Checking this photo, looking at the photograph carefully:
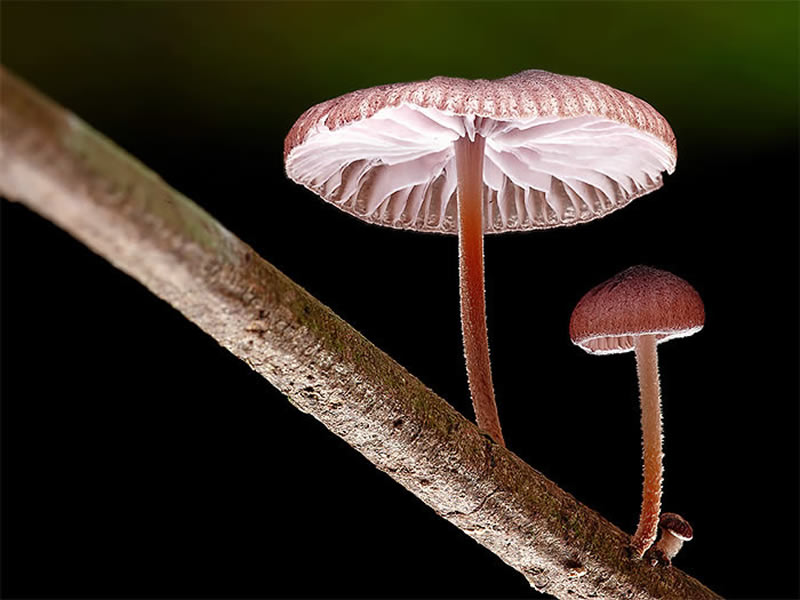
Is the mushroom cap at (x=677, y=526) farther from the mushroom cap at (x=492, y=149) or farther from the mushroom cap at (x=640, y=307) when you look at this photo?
the mushroom cap at (x=492, y=149)

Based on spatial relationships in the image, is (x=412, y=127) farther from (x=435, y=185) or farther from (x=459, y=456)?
(x=459, y=456)

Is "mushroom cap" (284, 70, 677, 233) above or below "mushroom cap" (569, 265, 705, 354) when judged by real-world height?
above

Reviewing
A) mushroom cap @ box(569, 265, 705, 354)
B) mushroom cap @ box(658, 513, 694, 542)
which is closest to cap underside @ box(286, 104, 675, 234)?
mushroom cap @ box(569, 265, 705, 354)

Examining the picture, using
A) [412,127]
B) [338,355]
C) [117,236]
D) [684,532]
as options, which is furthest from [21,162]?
[684,532]

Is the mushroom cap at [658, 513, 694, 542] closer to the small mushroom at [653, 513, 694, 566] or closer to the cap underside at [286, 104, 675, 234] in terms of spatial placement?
the small mushroom at [653, 513, 694, 566]

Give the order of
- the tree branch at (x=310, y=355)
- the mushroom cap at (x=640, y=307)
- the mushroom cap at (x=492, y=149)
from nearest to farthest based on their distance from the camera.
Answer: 1. the tree branch at (x=310, y=355)
2. the mushroom cap at (x=492, y=149)
3. the mushroom cap at (x=640, y=307)

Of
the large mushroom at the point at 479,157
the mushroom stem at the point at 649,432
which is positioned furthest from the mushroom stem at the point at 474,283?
the mushroom stem at the point at 649,432

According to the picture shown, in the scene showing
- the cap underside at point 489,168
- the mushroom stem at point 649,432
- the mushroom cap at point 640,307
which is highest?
the cap underside at point 489,168
